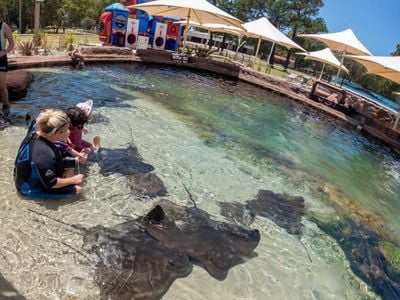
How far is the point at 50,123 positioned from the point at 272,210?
158 inches

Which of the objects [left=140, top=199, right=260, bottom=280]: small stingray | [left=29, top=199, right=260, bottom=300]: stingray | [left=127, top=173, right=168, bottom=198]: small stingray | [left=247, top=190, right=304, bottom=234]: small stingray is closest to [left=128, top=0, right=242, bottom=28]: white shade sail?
[left=247, top=190, right=304, bottom=234]: small stingray

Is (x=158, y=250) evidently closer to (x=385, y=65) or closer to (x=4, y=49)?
(x=4, y=49)

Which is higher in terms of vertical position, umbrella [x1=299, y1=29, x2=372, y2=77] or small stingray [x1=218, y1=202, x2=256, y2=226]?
→ umbrella [x1=299, y1=29, x2=372, y2=77]

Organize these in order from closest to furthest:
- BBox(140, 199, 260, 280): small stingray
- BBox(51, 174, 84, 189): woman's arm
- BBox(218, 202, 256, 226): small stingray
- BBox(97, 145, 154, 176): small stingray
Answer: BBox(140, 199, 260, 280): small stingray, BBox(51, 174, 84, 189): woman's arm, BBox(218, 202, 256, 226): small stingray, BBox(97, 145, 154, 176): small stingray

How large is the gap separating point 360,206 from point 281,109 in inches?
329

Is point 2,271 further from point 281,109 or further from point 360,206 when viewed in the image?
point 281,109

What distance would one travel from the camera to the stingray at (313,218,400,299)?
4.96 m

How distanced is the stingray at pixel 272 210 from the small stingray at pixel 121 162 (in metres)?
1.70

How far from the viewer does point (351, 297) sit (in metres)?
4.48

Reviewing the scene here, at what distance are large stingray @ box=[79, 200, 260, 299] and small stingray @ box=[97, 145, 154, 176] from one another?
5.05ft

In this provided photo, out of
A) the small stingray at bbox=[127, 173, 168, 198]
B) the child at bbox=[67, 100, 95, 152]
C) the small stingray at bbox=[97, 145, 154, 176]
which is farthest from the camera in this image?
the small stingray at bbox=[97, 145, 154, 176]

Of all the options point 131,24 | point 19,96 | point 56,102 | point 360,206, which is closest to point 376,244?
point 360,206

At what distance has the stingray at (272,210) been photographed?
5594 millimetres

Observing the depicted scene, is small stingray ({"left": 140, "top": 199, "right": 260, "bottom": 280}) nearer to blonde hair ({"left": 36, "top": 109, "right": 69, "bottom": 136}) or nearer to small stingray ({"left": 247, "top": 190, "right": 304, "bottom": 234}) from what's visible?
small stingray ({"left": 247, "top": 190, "right": 304, "bottom": 234})
